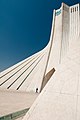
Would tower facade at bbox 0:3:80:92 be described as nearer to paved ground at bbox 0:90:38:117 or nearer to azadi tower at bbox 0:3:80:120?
azadi tower at bbox 0:3:80:120

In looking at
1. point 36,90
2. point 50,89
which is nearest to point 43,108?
point 50,89

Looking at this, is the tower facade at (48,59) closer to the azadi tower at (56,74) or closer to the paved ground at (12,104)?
the azadi tower at (56,74)

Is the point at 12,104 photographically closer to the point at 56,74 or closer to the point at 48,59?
the point at 56,74

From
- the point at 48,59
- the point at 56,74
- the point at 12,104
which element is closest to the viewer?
the point at 56,74

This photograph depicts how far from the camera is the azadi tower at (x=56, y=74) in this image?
2.97 metres

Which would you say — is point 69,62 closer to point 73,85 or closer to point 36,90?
point 73,85

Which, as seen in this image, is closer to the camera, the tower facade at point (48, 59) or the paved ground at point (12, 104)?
the paved ground at point (12, 104)

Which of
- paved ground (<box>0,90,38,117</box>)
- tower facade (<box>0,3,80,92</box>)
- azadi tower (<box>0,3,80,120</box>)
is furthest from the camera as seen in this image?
tower facade (<box>0,3,80,92</box>)

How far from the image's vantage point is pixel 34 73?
15.9 m

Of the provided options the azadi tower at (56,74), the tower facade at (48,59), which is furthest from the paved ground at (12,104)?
the tower facade at (48,59)

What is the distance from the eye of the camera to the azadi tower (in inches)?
117

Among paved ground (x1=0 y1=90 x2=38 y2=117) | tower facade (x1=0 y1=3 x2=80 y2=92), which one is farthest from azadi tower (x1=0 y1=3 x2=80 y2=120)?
paved ground (x1=0 y1=90 x2=38 y2=117)

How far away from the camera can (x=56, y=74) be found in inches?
138

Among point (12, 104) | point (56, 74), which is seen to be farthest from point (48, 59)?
point (56, 74)
